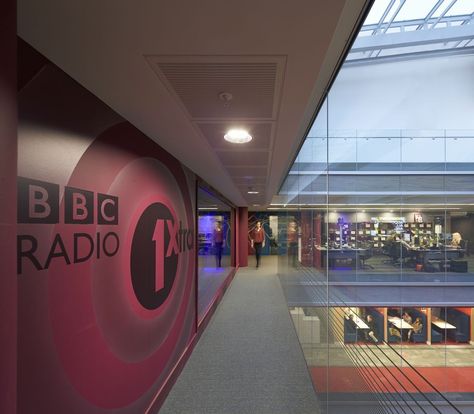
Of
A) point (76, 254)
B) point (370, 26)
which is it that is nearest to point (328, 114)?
point (370, 26)

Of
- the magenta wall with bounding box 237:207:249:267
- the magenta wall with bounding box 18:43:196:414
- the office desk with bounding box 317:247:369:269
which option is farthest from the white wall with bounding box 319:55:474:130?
the magenta wall with bounding box 237:207:249:267

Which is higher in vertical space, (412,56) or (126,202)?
(412,56)

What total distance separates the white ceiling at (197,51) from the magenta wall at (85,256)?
225 millimetres

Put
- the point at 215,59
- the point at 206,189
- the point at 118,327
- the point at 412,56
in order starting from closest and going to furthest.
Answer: the point at 215,59 → the point at 118,327 → the point at 412,56 → the point at 206,189

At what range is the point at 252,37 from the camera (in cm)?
102

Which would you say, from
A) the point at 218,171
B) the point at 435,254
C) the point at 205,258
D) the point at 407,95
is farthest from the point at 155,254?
the point at 435,254

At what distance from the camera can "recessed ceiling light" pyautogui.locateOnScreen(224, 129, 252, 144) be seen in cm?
208

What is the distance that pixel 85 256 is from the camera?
5.08ft

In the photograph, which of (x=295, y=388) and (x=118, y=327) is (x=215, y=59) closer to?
(x=118, y=327)

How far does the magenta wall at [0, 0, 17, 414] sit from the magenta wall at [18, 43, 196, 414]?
0.48 m

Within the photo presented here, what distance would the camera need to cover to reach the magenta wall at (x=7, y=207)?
69 cm

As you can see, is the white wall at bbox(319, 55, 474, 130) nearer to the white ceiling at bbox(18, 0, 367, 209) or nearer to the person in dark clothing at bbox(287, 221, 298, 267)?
the white ceiling at bbox(18, 0, 367, 209)

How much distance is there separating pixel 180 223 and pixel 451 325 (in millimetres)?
6555

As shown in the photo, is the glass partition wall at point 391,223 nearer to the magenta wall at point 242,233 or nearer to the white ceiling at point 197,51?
the white ceiling at point 197,51
